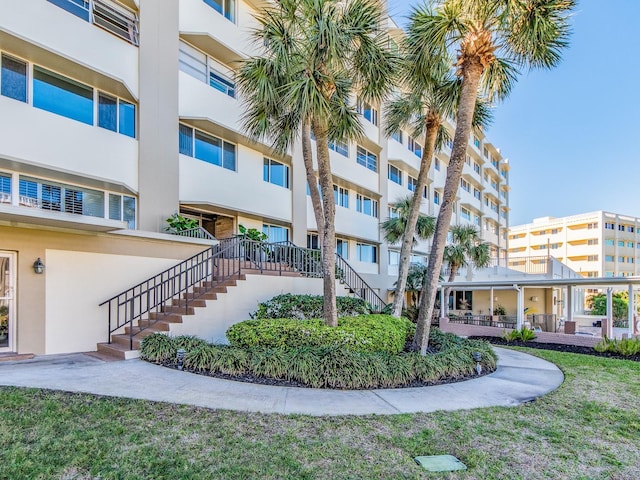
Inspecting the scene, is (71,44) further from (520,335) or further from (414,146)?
(414,146)

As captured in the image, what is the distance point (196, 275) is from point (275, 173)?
7.10 meters

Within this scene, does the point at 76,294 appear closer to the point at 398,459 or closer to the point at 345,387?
the point at 345,387

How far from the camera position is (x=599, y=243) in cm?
5481

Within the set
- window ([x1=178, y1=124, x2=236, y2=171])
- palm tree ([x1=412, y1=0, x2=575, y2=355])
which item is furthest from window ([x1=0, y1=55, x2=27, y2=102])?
palm tree ([x1=412, y1=0, x2=575, y2=355])

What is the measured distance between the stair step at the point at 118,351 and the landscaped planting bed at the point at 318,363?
0.31m

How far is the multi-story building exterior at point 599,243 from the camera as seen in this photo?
54688 millimetres

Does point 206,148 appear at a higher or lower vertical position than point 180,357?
higher

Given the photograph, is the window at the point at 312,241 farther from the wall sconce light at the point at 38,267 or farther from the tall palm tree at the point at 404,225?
the wall sconce light at the point at 38,267

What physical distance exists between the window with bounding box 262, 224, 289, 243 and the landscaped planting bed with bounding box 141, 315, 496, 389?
8.78 metres

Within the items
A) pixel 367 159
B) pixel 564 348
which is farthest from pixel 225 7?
pixel 564 348

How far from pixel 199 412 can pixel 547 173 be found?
42.3 metres

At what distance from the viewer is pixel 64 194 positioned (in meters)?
10.4

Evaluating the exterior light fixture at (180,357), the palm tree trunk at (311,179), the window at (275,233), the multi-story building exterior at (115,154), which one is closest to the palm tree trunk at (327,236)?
the palm tree trunk at (311,179)

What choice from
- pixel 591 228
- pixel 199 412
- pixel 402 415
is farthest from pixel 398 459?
pixel 591 228
